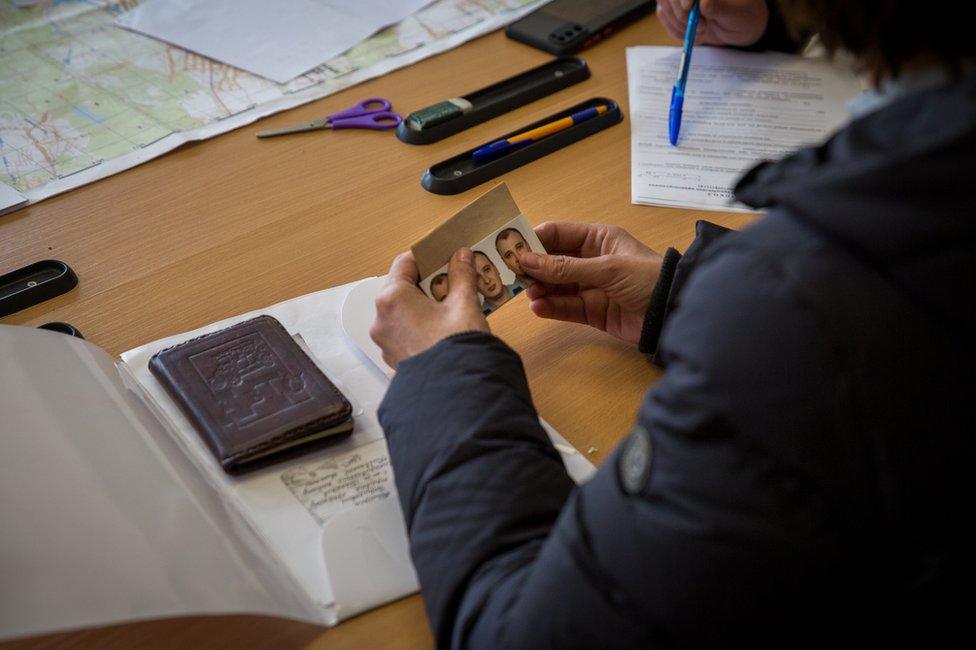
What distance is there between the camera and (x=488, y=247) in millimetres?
898

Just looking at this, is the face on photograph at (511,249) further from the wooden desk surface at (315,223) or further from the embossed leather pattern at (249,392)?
the embossed leather pattern at (249,392)

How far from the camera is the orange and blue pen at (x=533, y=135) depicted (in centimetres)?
114

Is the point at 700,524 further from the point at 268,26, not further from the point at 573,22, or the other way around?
the point at 268,26

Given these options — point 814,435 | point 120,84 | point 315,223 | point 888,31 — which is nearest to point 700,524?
point 814,435

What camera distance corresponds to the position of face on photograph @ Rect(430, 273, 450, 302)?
863 mm

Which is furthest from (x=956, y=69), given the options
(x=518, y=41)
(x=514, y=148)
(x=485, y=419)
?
(x=518, y=41)

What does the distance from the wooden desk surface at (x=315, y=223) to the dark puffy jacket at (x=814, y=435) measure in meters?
0.29

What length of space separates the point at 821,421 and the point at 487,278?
0.48 m

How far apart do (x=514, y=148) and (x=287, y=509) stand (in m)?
0.61

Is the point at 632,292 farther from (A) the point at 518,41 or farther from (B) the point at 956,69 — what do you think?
(A) the point at 518,41

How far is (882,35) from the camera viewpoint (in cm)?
48

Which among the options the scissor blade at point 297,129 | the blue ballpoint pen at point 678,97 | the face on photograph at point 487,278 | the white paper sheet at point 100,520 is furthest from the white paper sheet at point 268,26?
the white paper sheet at point 100,520

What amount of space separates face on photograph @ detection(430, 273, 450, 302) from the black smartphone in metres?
0.65

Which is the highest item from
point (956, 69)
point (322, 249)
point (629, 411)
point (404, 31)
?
point (956, 69)
